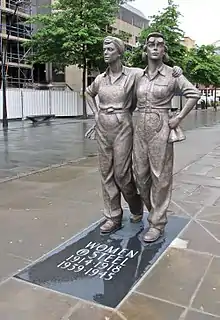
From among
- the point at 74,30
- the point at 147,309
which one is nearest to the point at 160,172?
the point at 147,309

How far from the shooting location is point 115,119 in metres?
3.91

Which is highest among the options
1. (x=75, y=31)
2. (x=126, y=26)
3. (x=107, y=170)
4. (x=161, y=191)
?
(x=126, y=26)

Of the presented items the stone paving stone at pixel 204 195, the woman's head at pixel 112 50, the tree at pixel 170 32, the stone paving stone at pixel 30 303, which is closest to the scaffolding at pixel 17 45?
the tree at pixel 170 32

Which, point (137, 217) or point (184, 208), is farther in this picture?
point (184, 208)

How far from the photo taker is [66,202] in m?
5.62

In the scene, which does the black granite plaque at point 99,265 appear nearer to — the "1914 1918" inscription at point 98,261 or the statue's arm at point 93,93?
the "1914 1918" inscription at point 98,261

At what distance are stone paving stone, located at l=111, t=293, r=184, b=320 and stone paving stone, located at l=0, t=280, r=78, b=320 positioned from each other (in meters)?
0.39

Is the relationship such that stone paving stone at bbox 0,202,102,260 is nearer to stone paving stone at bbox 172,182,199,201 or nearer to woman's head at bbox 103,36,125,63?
stone paving stone at bbox 172,182,199,201

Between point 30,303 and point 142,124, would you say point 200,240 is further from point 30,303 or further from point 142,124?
point 30,303

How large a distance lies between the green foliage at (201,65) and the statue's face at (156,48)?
30.6 metres

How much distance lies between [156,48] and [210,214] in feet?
7.66

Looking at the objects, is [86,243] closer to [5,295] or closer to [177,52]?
[5,295]

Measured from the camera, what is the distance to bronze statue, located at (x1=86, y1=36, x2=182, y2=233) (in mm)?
3900

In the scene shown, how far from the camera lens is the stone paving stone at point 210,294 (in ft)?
9.19
